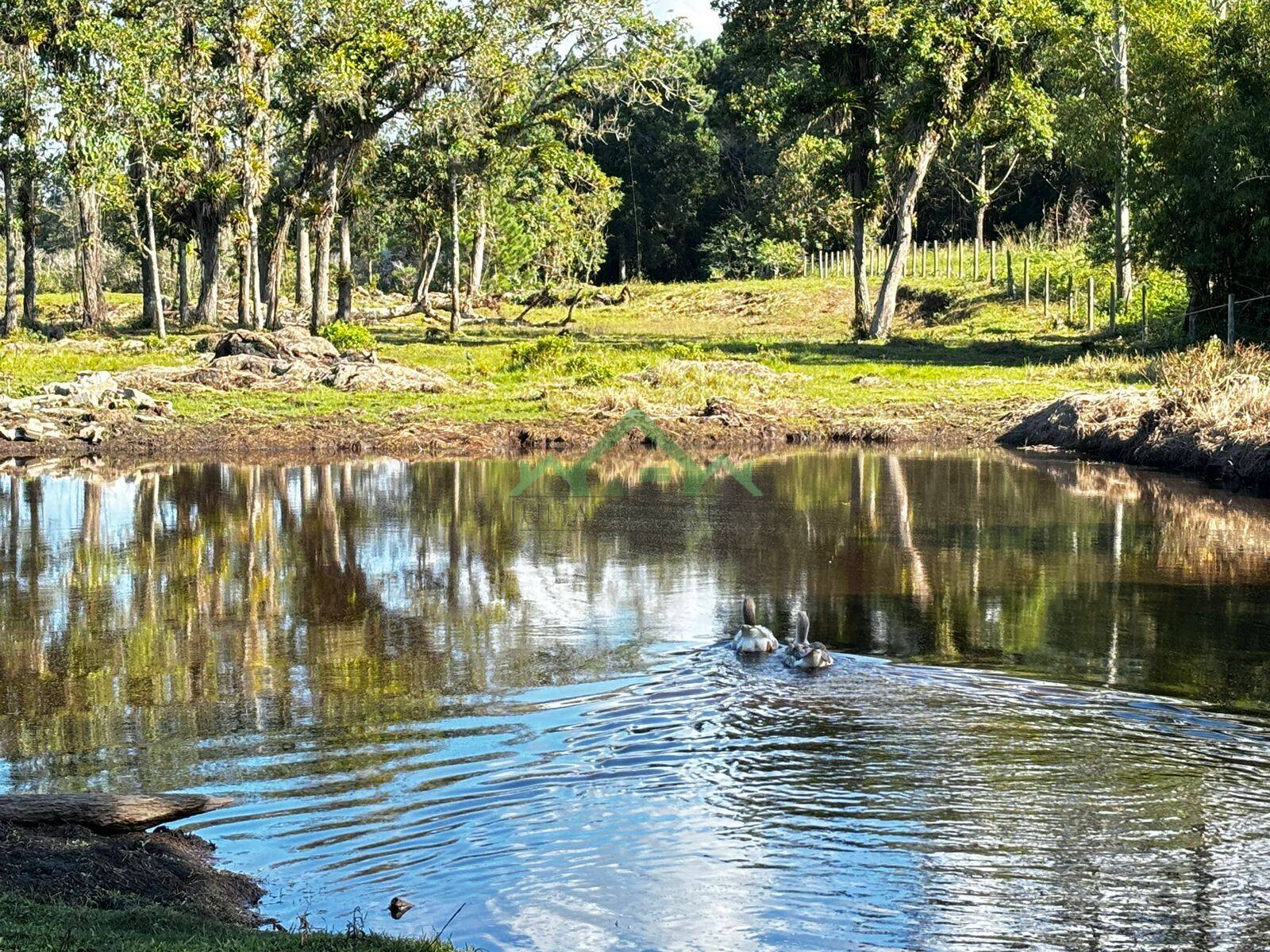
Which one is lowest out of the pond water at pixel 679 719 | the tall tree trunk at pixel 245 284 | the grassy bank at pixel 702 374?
the pond water at pixel 679 719

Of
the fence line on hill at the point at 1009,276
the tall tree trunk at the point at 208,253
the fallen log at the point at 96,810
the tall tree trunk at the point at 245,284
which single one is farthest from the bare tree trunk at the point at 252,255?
the fallen log at the point at 96,810

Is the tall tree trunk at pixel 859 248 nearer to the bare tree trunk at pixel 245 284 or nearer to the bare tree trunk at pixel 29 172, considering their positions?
the bare tree trunk at pixel 245 284

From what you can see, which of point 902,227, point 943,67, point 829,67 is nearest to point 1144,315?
point 902,227

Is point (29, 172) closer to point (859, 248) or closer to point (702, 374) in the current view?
point (859, 248)

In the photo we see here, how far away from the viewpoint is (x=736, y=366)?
31328 mm

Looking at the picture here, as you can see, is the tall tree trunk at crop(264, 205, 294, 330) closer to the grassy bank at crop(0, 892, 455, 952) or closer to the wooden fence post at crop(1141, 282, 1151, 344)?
the wooden fence post at crop(1141, 282, 1151, 344)

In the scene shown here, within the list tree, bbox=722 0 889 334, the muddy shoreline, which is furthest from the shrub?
tree, bbox=722 0 889 334

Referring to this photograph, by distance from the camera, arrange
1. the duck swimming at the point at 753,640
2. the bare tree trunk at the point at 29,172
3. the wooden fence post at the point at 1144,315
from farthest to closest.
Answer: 1. the bare tree trunk at the point at 29,172
2. the wooden fence post at the point at 1144,315
3. the duck swimming at the point at 753,640

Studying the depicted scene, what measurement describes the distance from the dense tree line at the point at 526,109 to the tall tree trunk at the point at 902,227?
0.25ft

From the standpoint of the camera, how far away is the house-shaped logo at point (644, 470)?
2092cm


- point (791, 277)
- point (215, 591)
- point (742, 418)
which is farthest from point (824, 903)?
point (791, 277)

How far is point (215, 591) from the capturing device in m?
13.2

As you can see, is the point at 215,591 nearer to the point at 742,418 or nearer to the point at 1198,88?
the point at 742,418

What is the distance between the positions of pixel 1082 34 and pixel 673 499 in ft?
87.4
